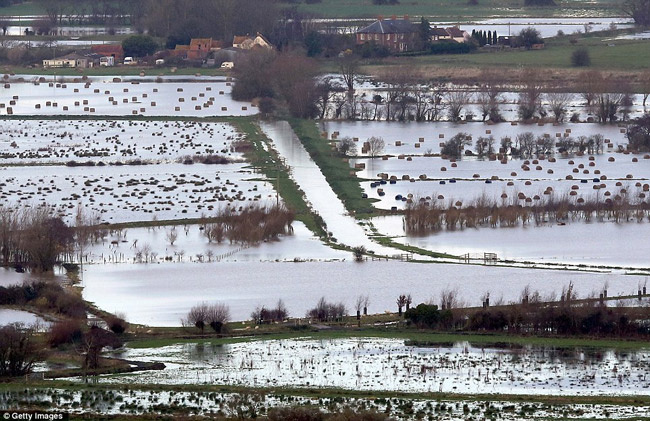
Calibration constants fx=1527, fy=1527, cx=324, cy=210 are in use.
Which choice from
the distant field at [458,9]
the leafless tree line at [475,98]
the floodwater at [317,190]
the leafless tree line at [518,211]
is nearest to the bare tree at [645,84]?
the leafless tree line at [475,98]

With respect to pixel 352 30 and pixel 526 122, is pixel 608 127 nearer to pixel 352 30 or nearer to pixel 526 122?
pixel 526 122

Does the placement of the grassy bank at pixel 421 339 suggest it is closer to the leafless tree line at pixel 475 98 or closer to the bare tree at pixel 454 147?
the bare tree at pixel 454 147

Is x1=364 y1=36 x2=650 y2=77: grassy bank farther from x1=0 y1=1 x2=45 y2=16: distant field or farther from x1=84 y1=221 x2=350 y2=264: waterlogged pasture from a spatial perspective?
x1=84 y1=221 x2=350 y2=264: waterlogged pasture

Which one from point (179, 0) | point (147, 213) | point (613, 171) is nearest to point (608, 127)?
point (613, 171)

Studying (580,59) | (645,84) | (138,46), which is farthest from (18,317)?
(138,46)

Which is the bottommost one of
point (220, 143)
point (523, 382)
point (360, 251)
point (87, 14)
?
point (523, 382)

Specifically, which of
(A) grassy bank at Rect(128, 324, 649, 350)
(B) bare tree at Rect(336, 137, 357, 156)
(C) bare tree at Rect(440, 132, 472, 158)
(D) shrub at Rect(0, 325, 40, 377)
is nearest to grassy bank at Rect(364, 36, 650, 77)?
(C) bare tree at Rect(440, 132, 472, 158)
